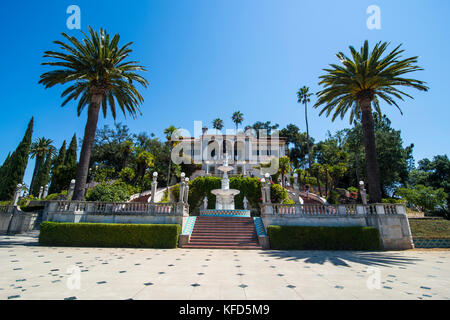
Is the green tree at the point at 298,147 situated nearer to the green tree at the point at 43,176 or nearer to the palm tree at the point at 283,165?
the palm tree at the point at 283,165

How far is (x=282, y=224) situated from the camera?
14.4 metres

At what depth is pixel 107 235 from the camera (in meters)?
13.1

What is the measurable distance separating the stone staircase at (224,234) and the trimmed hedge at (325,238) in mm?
1634

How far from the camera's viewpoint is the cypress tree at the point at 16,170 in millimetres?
35281

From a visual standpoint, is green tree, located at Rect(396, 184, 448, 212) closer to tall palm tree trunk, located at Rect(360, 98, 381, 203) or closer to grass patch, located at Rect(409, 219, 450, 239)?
grass patch, located at Rect(409, 219, 450, 239)

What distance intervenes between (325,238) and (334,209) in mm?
2584

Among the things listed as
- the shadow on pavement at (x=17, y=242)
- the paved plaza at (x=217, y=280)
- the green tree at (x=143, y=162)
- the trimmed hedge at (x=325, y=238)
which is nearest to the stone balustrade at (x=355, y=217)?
the trimmed hedge at (x=325, y=238)

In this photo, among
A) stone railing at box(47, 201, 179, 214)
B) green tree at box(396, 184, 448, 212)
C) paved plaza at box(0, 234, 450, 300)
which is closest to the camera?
paved plaza at box(0, 234, 450, 300)

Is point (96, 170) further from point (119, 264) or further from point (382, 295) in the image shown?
point (382, 295)

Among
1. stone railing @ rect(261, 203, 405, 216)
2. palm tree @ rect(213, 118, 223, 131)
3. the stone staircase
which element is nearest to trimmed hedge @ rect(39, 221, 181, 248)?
the stone staircase

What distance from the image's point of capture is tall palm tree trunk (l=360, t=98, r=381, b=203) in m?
14.9

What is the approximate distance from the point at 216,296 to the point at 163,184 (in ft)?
120

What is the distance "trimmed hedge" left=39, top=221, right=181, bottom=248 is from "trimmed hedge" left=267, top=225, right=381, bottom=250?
22.5ft

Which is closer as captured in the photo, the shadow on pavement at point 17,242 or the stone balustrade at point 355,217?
the shadow on pavement at point 17,242
